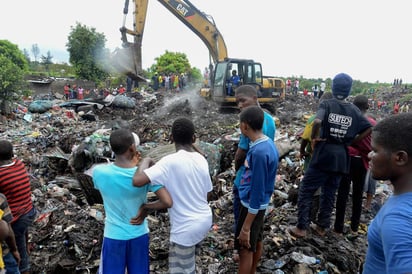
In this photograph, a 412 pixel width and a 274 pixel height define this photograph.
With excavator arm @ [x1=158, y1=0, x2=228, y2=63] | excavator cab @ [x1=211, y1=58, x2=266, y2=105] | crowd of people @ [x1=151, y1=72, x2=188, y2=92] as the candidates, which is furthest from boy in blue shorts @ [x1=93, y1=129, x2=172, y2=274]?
crowd of people @ [x1=151, y1=72, x2=188, y2=92]

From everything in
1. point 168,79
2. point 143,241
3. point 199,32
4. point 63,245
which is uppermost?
point 199,32

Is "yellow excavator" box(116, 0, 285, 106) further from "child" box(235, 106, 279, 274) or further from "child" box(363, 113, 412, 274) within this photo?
"child" box(363, 113, 412, 274)

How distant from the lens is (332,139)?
2934mm

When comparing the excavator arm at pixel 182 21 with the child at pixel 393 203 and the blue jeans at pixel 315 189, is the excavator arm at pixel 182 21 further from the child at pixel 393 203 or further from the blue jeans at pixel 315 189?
the child at pixel 393 203

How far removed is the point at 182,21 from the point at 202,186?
10478mm

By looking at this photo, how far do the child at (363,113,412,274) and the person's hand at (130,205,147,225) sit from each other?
1364 mm

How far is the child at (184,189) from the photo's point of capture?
1.86 metres

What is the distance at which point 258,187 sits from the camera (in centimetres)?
211

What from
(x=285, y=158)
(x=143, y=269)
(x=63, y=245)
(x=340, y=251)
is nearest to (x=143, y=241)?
(x=143, y=269)

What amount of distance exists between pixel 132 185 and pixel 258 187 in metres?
0.91

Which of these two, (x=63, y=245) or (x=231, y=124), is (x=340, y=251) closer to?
(x=63, y=245)

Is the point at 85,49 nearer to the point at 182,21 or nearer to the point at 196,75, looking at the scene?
the point at 182,21

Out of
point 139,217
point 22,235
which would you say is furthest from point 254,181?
point 22,235

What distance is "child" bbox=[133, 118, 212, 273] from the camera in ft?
6.09
